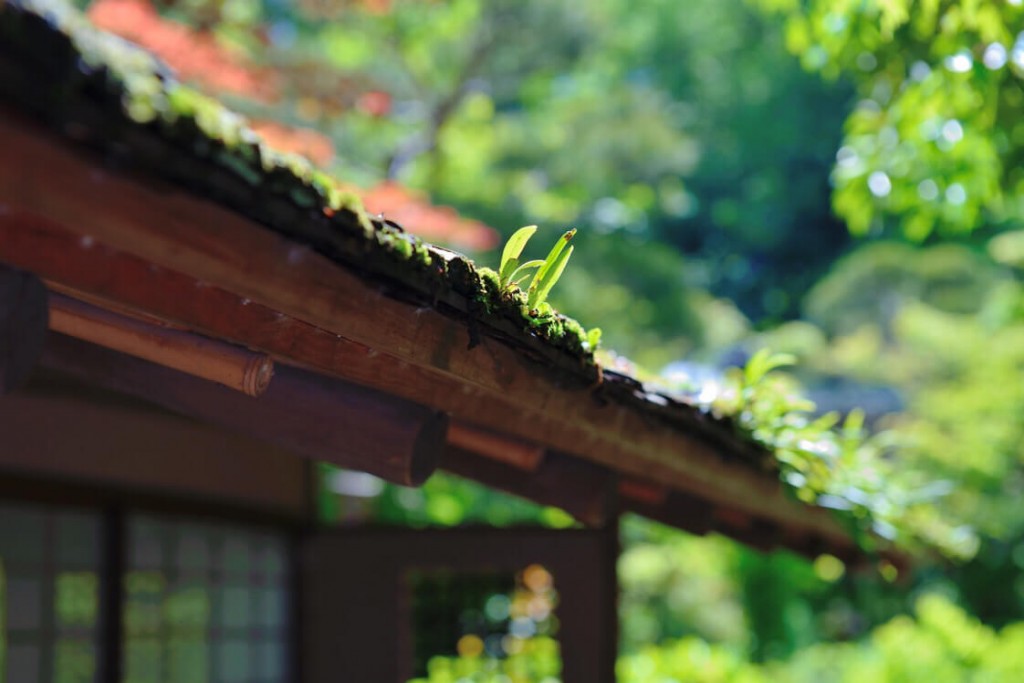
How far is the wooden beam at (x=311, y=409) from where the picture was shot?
8.09ft

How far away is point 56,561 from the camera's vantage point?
15.6ft

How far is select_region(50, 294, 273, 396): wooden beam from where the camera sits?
2.05 metres

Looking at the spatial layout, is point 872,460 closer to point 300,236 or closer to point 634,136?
point 300,236

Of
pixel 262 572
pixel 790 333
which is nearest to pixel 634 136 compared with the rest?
pixel 790 333

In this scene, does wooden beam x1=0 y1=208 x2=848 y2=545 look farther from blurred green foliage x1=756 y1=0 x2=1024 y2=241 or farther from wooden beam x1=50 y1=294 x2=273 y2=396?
blurred green foliage x1=756 y1=0 x2=1024 y2=241

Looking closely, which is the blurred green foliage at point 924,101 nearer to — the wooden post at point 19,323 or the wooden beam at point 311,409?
the wooden beam at point 311,409

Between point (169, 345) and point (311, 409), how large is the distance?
438mm

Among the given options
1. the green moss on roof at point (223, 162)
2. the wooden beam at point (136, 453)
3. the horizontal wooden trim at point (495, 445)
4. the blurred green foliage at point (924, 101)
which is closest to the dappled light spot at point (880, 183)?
the blurred green foliage at point (924, 101)

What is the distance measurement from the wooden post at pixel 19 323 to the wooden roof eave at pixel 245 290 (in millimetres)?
87

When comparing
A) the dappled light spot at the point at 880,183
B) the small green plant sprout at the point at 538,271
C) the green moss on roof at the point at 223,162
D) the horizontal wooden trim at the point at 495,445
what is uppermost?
the dappled light spot at the point at 880,183

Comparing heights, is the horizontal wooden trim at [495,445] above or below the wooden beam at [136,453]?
below

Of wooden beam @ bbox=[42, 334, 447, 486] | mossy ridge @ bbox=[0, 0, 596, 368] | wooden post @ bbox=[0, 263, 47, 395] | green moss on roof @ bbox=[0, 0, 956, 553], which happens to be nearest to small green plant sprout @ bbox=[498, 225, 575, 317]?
green moss on roof @ bbox=[0, 0, 956, 553]

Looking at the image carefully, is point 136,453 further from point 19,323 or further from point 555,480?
point 19,323

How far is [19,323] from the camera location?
5.81ft
